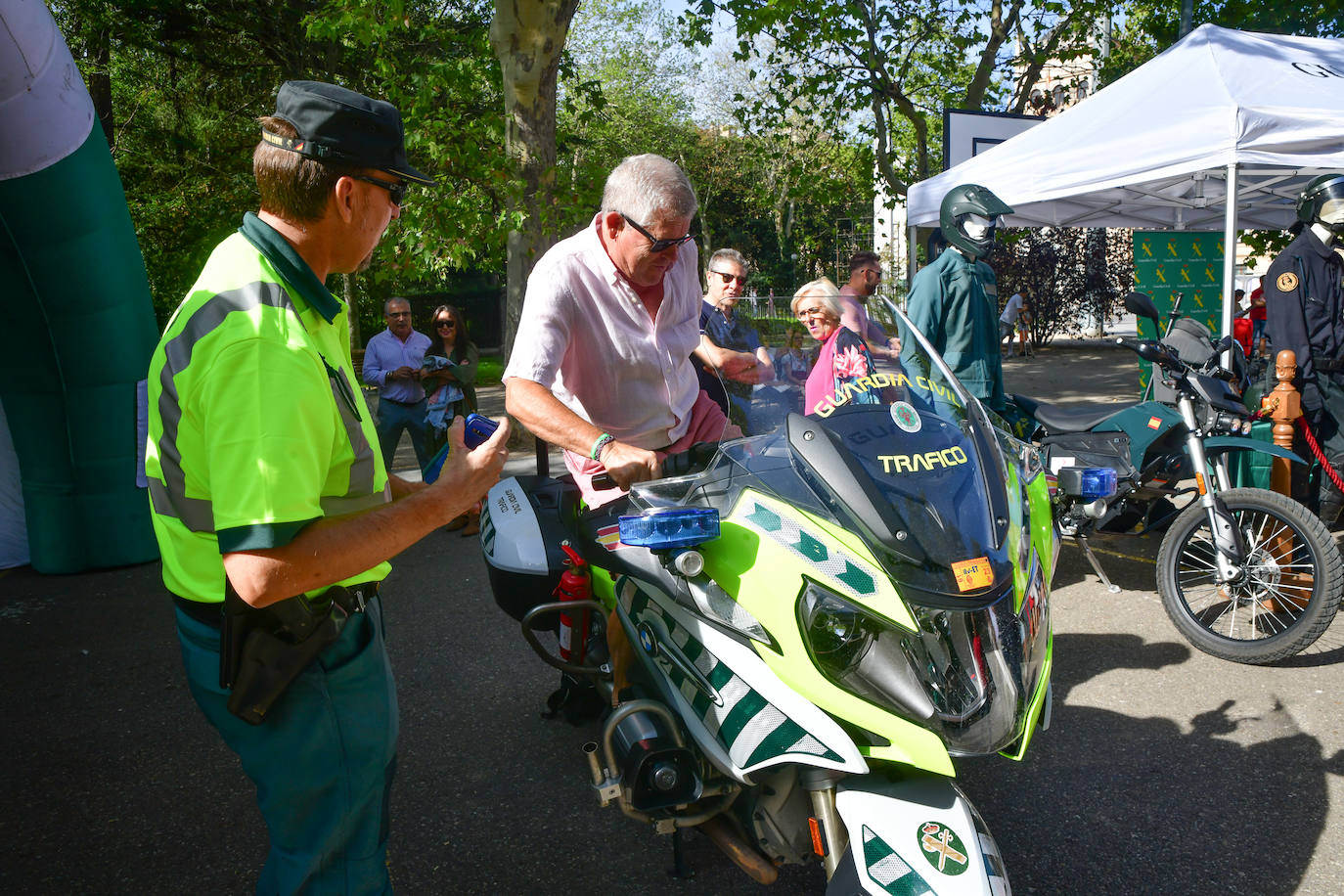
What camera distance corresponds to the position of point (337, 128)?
171cm

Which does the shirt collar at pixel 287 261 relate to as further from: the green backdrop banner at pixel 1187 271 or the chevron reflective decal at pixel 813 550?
the green backdrop banner at pixel 1187 271

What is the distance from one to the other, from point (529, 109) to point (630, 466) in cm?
908

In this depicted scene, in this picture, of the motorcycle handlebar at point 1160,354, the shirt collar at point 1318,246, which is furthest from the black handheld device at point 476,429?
the shirt collar at point 1318,246

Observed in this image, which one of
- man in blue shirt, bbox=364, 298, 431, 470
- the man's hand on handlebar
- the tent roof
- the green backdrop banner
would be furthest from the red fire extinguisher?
the green backdrop banner

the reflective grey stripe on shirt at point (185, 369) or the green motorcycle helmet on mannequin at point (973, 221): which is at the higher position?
the green motorcycle helmet on mannequin at point (973, 221)

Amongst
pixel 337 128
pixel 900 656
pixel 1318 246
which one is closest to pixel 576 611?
pixel 900 656

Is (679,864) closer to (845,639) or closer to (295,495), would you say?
(845,639)

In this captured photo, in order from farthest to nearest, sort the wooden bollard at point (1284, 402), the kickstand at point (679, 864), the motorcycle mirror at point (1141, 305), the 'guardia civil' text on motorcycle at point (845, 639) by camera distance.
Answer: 1. the wooden bollard at point (1284, 402)
2. the motorcycle mirror at point (1141, 305)
3. the kickstand at point (679, 864)
4. the 'guardia civil' text on motorcycle at point (845, 639)

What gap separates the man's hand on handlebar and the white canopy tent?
544 cm

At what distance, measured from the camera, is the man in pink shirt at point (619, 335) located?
2.58m

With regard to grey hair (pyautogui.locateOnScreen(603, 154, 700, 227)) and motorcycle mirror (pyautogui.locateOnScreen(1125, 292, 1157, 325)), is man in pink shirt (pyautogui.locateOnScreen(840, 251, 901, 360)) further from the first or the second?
motorcycle mirror (pyautogui.locateOnScreen(1125, 292, 1157, 325))

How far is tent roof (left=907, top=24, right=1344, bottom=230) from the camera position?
243 inches

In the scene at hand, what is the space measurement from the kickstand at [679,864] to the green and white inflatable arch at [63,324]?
4.48 metres

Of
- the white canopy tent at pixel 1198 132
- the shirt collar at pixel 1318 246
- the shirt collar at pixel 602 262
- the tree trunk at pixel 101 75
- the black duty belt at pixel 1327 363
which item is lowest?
the black duty belt at pixel 1327 363
